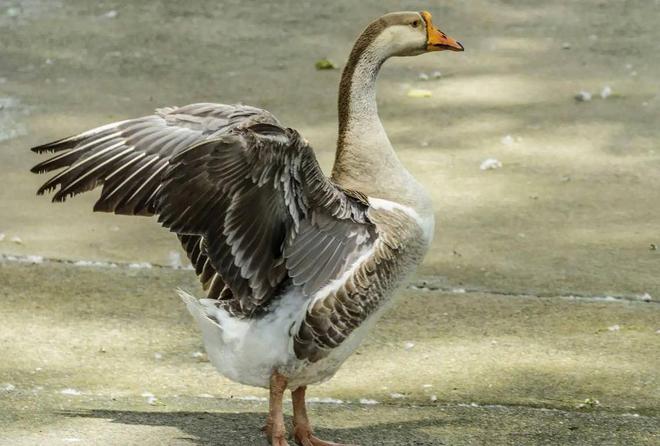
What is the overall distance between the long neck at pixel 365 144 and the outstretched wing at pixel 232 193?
151mm

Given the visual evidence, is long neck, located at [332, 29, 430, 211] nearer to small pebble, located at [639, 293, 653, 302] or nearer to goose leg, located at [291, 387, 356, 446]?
goose leg, located at [291, 387, 356, 446]

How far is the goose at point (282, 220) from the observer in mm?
3785

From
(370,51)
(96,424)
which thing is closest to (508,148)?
(370,51)

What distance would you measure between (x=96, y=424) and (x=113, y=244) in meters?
2.16

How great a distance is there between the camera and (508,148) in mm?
7473

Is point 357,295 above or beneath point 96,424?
above

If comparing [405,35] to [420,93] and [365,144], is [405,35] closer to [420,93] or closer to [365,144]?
[365,144]

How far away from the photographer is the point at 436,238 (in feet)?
20.9

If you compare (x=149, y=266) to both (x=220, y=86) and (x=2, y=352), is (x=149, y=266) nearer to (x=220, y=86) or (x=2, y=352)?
(x=2, y=352)

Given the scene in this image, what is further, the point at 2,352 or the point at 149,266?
the point at 149,266

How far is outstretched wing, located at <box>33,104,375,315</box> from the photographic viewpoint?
3662 mm

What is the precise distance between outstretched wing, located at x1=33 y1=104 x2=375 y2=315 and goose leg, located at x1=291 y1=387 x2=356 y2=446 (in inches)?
14.6

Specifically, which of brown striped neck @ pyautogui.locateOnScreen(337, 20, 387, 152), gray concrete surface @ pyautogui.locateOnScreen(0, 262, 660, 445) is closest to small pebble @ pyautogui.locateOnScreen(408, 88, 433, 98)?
gray concrete surface @ pyautogui.locateOnScreen(0, 262, 660, 445)

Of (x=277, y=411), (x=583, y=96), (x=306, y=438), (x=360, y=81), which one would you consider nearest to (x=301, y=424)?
(x=306, y=438)
